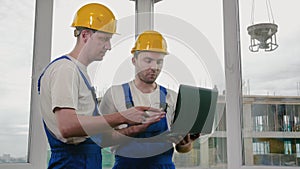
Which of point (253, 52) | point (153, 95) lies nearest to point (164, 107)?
point (153, 95)

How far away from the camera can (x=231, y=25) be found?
6.47ft

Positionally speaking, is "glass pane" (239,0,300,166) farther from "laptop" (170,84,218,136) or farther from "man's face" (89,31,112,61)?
"man's face" (89,31,112,61)

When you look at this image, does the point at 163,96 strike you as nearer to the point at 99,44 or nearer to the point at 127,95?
the point at 127,95

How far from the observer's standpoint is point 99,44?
4.28 ft

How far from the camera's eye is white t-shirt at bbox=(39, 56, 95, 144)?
1154mm

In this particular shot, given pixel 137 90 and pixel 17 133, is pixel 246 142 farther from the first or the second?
pixel 17 133

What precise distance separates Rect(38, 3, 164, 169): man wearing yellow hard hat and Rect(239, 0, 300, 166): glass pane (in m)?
0.80

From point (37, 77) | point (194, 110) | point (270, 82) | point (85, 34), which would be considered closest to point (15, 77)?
point (37, 77)

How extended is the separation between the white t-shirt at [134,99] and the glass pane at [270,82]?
26.8 inches

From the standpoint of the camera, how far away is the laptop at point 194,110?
1.27 meters

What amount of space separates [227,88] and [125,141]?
2.63 ft

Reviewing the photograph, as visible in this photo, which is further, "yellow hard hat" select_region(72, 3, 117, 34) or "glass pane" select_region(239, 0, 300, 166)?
"glass pane" select_region(239, 0, 300, 166)

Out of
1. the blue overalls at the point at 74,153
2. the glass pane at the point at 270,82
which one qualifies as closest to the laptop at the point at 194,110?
the blue overalls at the point at 74,153

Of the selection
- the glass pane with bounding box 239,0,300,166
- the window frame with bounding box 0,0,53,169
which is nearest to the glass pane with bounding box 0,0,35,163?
the window frame with bounding box 0,0,53,169
